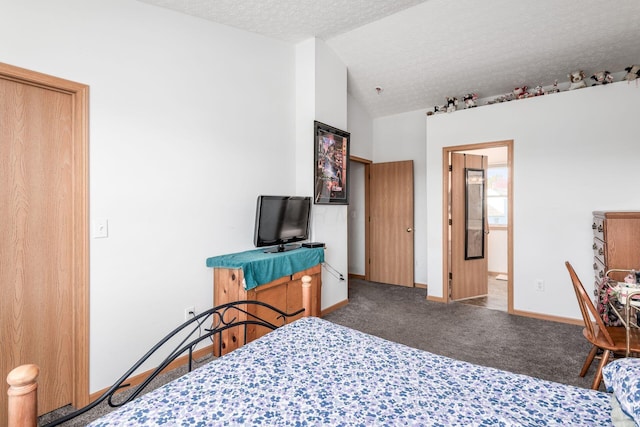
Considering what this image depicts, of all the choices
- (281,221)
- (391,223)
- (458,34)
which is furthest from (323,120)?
(391,223)

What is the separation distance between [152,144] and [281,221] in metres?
1.30

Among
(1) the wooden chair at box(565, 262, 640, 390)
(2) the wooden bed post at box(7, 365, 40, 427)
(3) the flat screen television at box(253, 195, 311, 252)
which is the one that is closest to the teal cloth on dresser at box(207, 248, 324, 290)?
(3) the flat screen television at box(253, 195, 311, 252)

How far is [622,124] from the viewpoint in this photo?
10.5 ft

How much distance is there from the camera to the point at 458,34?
3.31 m

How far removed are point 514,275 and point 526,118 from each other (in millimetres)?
1834

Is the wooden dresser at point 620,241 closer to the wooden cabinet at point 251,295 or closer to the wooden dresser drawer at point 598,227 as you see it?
the wooden dresser drawer at point 598,227

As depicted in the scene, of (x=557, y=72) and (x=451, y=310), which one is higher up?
(x=557, y=72)

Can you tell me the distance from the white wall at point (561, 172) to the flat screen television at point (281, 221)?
7.80 ft

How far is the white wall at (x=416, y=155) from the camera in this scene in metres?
4.91

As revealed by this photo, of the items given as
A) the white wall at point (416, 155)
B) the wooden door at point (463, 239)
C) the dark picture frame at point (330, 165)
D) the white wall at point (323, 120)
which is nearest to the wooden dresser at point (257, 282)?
the white wall at point (323, 120)

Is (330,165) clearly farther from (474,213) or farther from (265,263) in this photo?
(474,213)

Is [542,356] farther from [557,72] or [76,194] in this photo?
[76,194]

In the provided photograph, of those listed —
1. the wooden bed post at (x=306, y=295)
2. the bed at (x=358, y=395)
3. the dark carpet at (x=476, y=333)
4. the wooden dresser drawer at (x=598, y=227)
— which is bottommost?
the dark carpet at (x=476, y=333)

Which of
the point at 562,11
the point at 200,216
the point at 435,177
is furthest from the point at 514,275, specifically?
the point at 200,216
